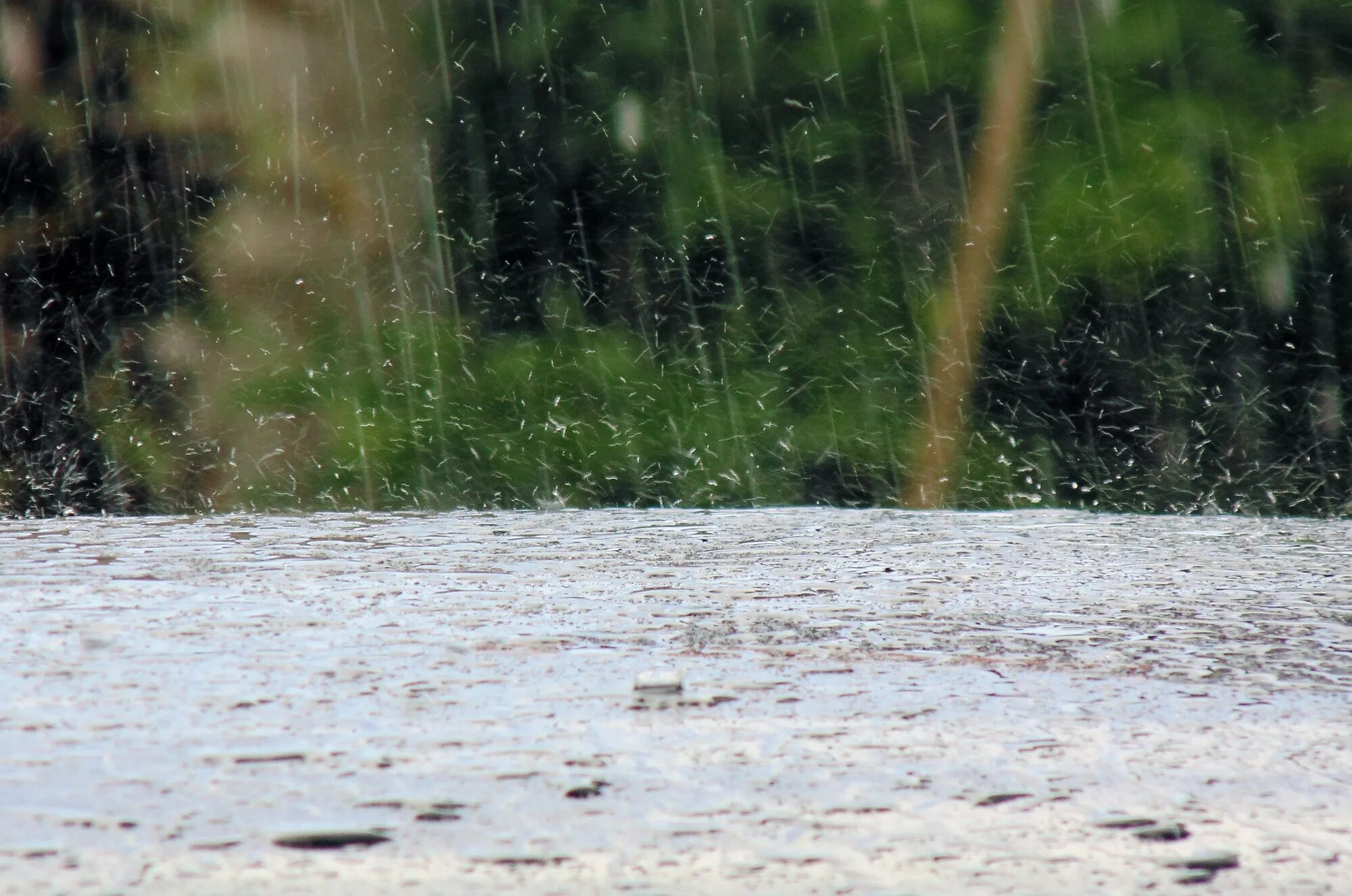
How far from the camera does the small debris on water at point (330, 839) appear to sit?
104cm

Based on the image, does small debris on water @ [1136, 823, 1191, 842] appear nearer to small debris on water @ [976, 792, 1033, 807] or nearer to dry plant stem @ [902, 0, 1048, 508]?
small debris on water @ [976, 792, 1033, 807]

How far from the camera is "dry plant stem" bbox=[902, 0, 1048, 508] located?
5.75 meters

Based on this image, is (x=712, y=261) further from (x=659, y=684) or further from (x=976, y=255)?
(x=659, y=684)

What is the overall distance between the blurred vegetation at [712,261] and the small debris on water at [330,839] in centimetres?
473

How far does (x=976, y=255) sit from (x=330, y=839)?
A: 4.97 meters

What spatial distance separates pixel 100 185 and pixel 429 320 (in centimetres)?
151

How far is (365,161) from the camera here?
20.5 ft

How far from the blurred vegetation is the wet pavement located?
3.29 meters

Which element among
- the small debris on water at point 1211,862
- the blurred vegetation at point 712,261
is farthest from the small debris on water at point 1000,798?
the blurred vegetation at point 712,261

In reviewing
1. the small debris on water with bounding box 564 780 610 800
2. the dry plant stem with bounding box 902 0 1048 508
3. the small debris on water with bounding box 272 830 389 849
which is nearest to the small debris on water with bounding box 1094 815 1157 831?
the small debris on water with bounding box 564 780 610 800

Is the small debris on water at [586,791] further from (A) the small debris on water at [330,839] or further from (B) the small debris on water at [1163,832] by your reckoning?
(B) the small debris on water at [1163,832]

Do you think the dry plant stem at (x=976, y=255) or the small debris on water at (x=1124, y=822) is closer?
the small debris on water at (x=1124, y=822)

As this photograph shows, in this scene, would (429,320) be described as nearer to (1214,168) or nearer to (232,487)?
(232,487)

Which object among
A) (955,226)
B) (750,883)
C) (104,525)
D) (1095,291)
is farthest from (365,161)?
(750,883)
